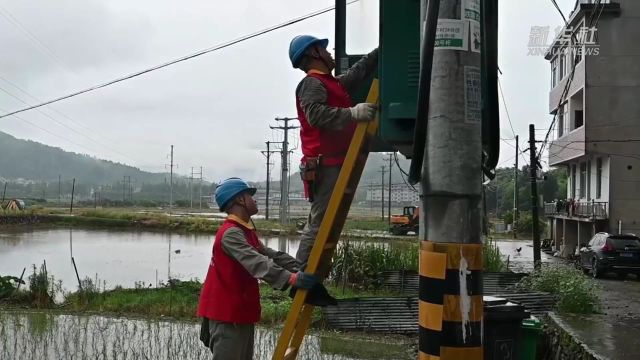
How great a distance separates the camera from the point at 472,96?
2.36 metres

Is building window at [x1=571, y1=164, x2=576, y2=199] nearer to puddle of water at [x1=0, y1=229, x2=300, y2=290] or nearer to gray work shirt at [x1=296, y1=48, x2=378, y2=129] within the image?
puddle of water at [x1=0, y1=229, x2=300, y2=290]

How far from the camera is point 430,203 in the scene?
2.39m

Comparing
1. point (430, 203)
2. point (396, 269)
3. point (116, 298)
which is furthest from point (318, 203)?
point (396, 269)

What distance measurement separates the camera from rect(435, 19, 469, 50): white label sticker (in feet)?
7.74

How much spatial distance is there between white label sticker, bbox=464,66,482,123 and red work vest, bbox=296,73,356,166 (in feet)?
3.97

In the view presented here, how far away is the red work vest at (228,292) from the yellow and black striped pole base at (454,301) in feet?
6.16

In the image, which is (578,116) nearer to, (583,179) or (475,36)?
(583,179)

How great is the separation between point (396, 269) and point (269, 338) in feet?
25.7

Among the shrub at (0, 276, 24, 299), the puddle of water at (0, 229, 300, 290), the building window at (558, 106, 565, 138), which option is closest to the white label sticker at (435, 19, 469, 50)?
the shrub at (0, 276, 24, 299)

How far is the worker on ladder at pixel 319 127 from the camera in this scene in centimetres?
348

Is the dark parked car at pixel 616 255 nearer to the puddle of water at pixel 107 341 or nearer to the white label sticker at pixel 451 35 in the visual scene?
the puddle of water at pixel 107 341

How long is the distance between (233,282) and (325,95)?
1.37 metres

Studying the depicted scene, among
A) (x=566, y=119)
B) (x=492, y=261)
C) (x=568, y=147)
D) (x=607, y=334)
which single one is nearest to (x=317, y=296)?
(x=607, y=334)

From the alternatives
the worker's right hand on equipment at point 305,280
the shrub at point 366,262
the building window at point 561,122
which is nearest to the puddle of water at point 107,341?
the worker's right hand on equipment at point 305,280
